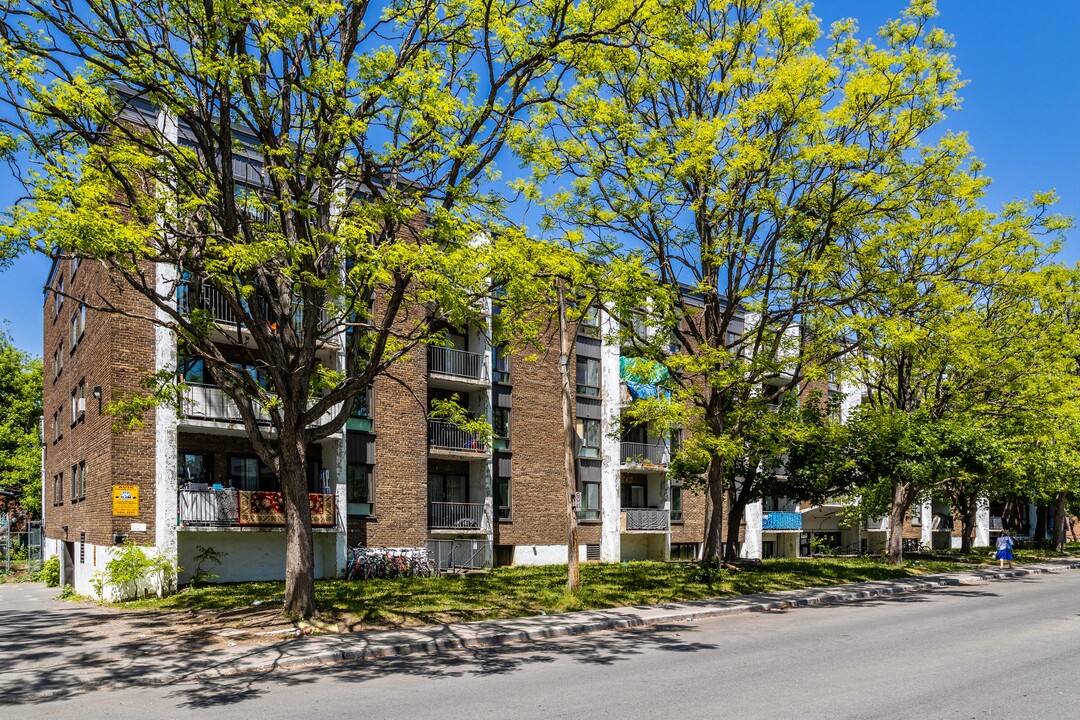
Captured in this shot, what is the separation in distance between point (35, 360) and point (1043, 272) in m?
52.9

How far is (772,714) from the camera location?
882cm

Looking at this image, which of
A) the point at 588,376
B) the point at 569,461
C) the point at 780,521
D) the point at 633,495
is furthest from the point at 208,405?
the point at 780,521

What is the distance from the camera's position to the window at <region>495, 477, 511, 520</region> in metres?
33.4

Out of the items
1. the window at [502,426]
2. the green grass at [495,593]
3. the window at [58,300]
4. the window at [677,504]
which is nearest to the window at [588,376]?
the window at [502,426]

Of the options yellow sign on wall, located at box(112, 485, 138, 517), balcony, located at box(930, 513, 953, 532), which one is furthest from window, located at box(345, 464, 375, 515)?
balcony, located at box(930, 513, 953, 532)

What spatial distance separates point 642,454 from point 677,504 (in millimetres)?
4160

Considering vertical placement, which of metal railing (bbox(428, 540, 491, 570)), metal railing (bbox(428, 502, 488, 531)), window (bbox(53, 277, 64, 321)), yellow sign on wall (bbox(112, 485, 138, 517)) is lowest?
metal railing (bbox(428, 540, 491, 570))

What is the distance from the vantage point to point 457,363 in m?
31.5

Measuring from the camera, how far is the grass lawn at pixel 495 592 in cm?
1723

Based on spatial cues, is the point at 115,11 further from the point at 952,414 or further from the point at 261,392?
the point at 952,414

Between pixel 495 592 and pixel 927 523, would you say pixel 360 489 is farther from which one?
pixel 927 523

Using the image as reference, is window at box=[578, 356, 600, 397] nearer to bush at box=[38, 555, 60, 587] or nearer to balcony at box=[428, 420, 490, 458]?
balcony at box=[428, 420, 490, 458]

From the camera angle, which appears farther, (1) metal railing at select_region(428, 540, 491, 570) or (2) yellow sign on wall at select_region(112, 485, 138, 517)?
(1) metal railing at select_region(428, 540, 491, 570)

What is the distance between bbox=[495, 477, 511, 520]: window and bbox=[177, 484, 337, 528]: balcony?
30.1 feet
